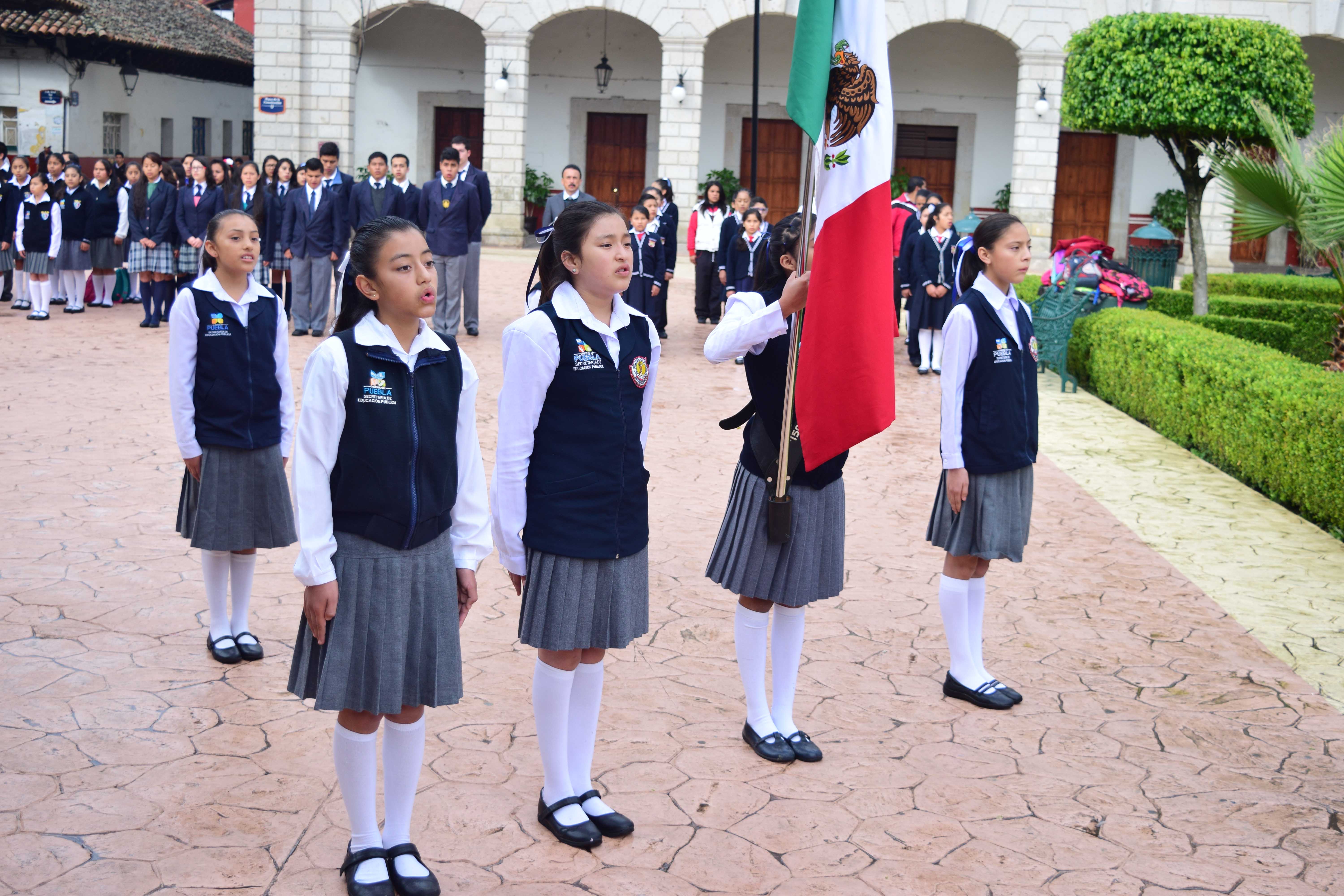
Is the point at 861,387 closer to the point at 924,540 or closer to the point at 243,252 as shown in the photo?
the point at 243,252

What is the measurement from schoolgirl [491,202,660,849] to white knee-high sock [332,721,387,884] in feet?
1.65

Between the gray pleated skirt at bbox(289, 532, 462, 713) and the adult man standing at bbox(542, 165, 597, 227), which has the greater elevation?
the adult man standing at bbox(542, 165, 597, 227)

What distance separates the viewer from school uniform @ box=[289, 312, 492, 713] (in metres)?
3.00

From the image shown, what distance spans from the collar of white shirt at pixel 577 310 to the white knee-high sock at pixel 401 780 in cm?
111

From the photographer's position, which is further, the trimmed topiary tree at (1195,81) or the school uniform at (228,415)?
the trimmed topiary tree at (1195,81)

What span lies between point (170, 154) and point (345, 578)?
2722 centimetres

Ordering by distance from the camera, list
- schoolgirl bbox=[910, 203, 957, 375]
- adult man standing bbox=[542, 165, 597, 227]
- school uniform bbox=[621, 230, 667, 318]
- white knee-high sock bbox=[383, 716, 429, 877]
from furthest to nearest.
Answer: school uniform bbox=[621, 230, 667, 318] → adult man standing bbox=[542, 165, 597, 227] → schoolgirl bbox=[910, 203, 957, 375] → white knee-high sock bbox=[383, 716, 429, 877]

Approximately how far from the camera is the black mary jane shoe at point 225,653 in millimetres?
4633

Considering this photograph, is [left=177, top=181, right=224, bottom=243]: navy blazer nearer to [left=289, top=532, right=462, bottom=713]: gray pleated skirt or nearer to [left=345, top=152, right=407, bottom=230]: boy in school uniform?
[left=345, top=152, right=407, bottom=230]: boy in school uniform

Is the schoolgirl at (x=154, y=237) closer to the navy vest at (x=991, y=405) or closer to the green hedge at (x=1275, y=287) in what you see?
the navy vest at (x=991, y=405)

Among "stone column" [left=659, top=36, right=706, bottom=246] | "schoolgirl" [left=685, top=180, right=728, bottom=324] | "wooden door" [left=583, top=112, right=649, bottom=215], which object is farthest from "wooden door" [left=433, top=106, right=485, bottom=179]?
"schoolgirl" [left=685, top=180, right=728, bottom=324]

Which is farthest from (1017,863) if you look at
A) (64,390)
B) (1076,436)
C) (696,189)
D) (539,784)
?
(696,189)

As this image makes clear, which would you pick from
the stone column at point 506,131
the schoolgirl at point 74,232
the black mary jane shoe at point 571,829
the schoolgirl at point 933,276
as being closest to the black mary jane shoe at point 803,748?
the black mary jane shoe at point 571,829

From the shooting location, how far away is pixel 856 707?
4539mm
